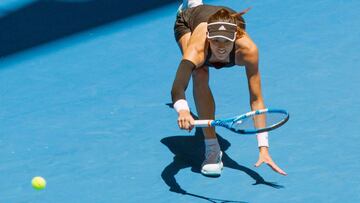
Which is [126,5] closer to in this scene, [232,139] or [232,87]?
[232,87]

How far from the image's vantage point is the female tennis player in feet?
22.8

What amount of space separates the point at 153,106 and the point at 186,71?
5.22 feet

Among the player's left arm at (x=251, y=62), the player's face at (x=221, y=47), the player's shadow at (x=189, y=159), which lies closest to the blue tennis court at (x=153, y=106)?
the player's shadow at (x=189, y=159)

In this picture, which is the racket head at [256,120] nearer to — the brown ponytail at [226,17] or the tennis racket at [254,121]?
the tennis racket at [254,121]

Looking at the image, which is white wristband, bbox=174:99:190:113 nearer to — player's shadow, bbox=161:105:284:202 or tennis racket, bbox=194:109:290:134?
tennis racket, bbox=194:109:290:134

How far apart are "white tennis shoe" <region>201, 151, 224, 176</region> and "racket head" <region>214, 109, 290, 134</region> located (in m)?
0.62

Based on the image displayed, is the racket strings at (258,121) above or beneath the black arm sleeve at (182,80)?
beneath

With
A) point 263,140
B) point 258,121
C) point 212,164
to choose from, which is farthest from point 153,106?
point 258,121

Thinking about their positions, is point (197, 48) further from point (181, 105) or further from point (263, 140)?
point (263, 140)

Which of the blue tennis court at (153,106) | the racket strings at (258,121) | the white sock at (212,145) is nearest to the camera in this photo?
the racket strings at (258,121)

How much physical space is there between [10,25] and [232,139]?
3508mm

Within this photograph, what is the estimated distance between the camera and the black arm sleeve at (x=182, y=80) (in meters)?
6.88

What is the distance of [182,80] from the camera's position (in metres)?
6.92

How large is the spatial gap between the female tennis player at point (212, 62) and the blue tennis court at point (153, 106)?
20cm
